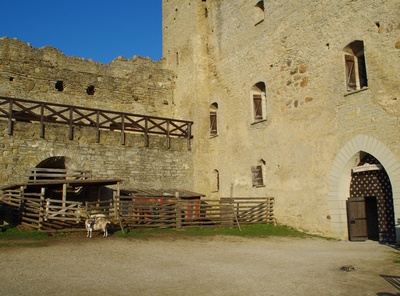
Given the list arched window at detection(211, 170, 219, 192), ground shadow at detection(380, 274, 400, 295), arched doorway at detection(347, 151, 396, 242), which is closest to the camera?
ground shadow at detection(380, 274, 400, 295)

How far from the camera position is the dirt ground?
5688 mm

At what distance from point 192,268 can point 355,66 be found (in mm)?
7449

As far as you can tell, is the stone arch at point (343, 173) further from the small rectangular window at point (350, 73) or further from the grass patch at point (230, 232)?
the small rectangular window at point (350, 73)

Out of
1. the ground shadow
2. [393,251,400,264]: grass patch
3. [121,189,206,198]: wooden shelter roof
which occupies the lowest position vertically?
the ground shadow

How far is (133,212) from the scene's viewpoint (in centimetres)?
1164

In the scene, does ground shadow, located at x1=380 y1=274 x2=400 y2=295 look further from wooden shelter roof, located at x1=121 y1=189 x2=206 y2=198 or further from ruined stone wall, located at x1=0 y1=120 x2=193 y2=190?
ruined stone wall, located at x1=0 y1=120 x2=193 y2=190

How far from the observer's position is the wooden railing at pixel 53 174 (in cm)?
1270

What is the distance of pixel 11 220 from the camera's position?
1151 centimetres

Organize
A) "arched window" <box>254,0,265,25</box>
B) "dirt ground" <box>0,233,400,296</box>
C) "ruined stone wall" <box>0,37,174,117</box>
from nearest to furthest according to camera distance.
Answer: "dirt ground" <box>0,233,400,296</box>, "arched window" <box>254,0,265,25</box>, "ruined stone wall" <box>0,37,174,117</box>

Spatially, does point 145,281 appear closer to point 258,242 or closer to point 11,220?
point 258,242

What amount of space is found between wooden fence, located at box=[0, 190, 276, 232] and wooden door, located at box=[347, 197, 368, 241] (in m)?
2.91

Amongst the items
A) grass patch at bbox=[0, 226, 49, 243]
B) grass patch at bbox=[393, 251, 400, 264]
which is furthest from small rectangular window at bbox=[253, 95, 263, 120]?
grass patch at bbox=[0, 226, 49, 243]

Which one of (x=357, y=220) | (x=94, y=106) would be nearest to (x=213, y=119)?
(x=94, y=106)

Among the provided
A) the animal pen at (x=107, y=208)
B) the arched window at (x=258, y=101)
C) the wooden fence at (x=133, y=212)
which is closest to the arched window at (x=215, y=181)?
the animal pen at (x=107, y=208)
